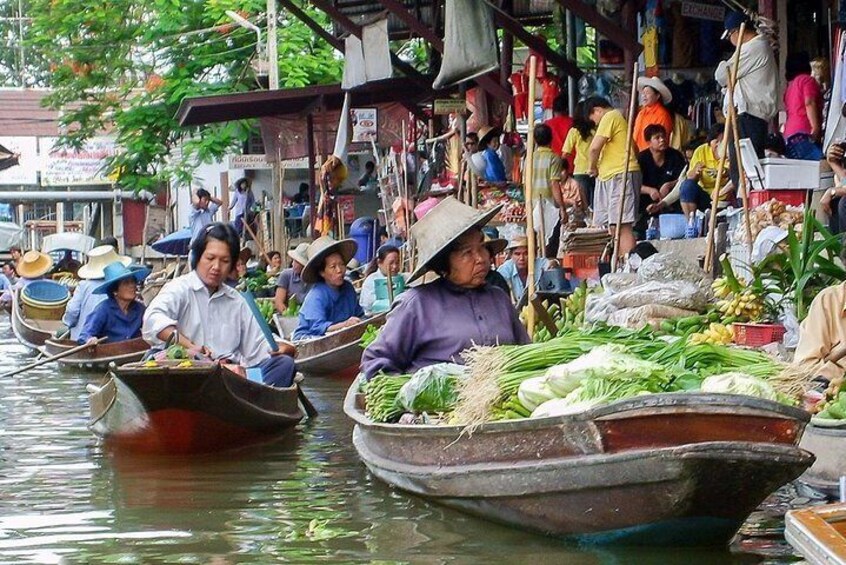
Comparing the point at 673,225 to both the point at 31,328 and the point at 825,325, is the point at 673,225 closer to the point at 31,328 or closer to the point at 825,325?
the point at 825,325

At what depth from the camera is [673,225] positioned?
12.6 meters

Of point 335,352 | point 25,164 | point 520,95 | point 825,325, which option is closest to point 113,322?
point 335,352

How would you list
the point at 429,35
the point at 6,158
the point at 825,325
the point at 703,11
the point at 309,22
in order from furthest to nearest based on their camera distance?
the point at 6,158
the point at 309,22
the point at 429,35
the point at 703,11
the point at 825,325

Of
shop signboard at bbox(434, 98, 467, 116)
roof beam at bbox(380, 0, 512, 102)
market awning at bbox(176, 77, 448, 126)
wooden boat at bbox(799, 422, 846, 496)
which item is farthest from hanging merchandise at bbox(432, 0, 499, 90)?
wooden boat at bbox(799, 422, 846, 496)

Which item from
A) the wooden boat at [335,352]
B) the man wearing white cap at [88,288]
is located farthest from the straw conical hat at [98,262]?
the wooden boat at [335,352]

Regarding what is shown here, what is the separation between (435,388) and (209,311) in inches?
119

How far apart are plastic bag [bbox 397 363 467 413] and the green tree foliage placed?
1719 cm

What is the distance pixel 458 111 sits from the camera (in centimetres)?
1855

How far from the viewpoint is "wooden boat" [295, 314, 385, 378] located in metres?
13.6

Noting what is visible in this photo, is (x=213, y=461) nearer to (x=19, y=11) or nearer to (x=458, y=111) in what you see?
(x=458, y=111)

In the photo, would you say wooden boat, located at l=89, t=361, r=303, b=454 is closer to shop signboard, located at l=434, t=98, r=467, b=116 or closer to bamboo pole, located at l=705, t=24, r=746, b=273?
bamboo pole, located at l=705, t=24, r=746, b=273

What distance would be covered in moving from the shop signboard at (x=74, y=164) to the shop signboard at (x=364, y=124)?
65.5 ft

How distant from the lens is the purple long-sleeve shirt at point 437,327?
7461 millimetres

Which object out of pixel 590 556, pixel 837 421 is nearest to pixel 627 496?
pixel 590 556
